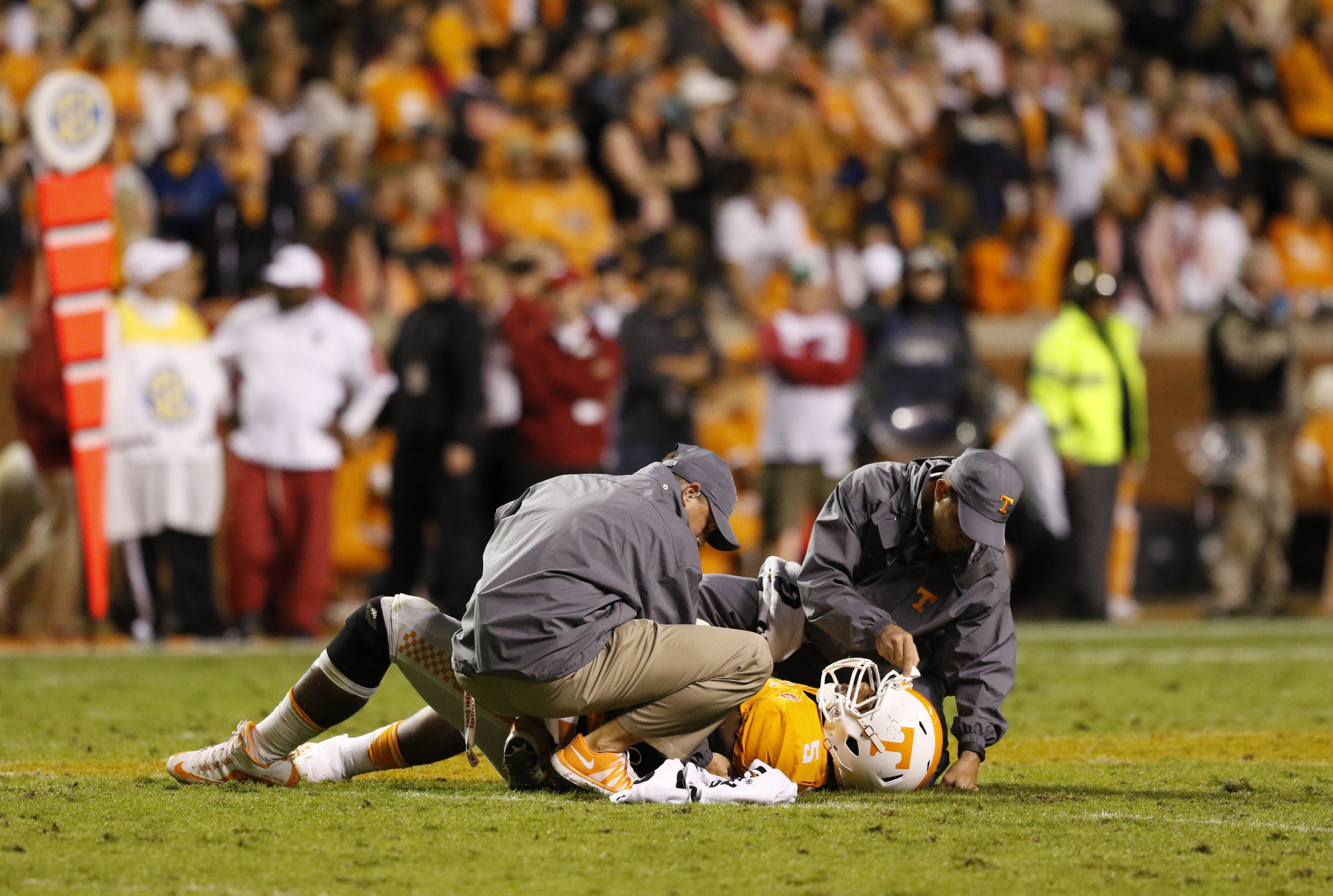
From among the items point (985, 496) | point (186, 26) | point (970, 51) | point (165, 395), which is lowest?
point (985, 496)

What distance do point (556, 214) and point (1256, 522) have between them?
224 inches

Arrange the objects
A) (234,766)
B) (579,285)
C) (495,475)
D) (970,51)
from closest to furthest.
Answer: (234,766), (579,285), (495,475), (970,51)

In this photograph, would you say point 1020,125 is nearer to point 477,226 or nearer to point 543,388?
point 477,226

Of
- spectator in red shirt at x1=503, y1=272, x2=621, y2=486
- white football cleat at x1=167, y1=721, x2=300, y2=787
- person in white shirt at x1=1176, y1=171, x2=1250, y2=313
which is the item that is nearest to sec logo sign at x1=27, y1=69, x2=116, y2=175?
spectator in red shirt at x1=503, y1=272, x2=621, y2=486

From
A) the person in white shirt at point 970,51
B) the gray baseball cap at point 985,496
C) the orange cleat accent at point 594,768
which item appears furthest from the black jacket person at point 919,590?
the person in white shirt at point 970,51

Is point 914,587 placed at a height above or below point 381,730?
above

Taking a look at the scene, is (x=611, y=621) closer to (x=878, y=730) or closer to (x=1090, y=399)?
(x=878, y=730)

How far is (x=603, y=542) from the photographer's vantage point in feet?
17.1

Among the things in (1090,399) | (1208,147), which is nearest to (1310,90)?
(1208,147)

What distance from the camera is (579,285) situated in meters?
11.8

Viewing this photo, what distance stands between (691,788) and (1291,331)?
1051 cm

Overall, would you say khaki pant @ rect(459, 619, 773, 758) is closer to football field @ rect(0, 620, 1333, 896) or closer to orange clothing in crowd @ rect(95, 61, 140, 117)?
football field @ rect(0, 620, 1333, 896)

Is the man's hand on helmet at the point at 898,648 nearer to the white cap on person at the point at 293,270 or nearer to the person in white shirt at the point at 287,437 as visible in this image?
the person in white shirt at the point at 287,437

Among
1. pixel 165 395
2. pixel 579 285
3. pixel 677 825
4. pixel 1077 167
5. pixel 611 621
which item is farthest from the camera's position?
pixel 1077 167
